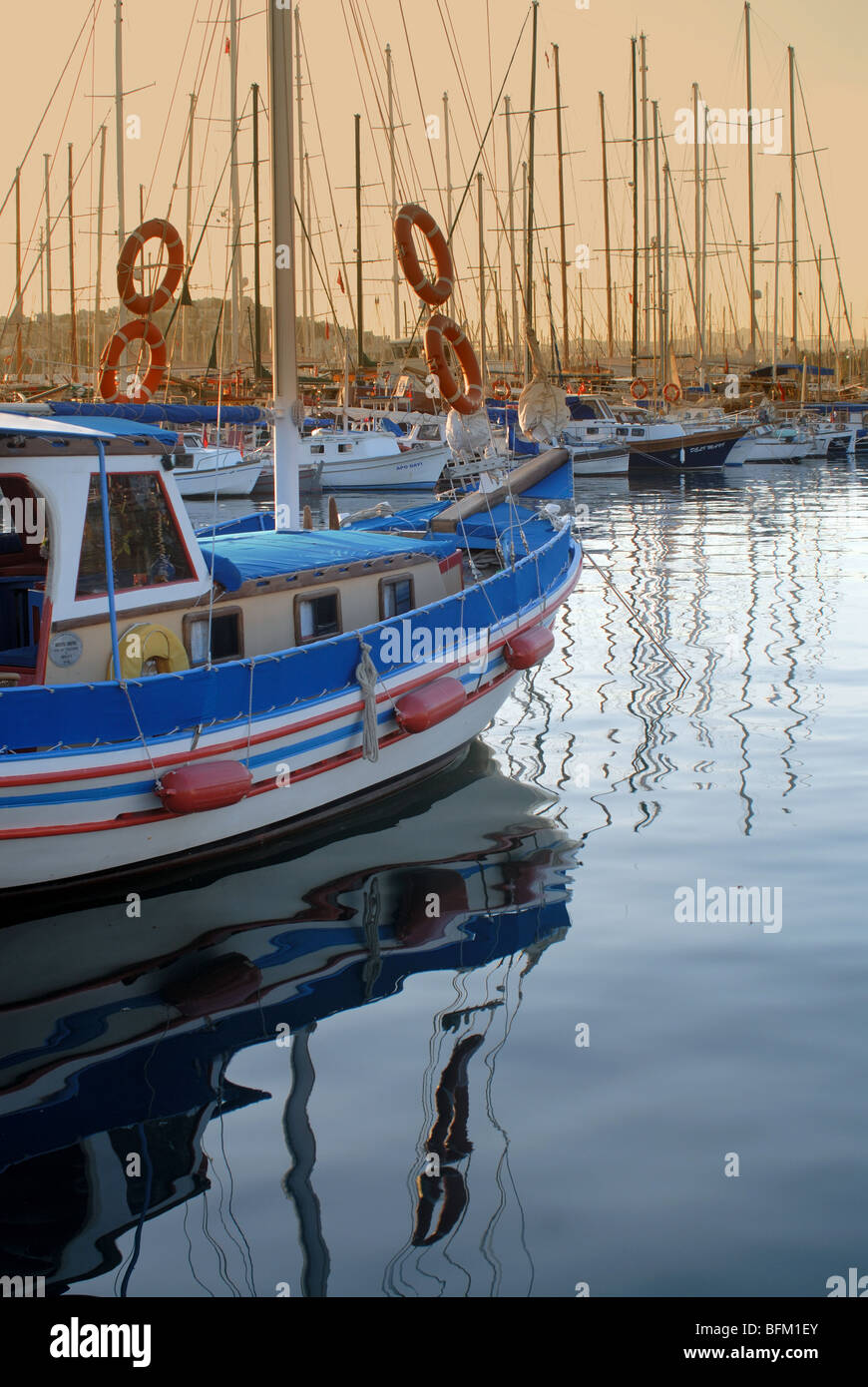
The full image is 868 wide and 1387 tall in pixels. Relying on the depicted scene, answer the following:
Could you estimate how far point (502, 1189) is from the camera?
18.3 feet

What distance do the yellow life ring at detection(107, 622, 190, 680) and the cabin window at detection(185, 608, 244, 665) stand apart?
0.28m

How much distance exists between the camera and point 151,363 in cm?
1311

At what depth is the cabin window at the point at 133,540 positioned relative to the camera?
8.88 m

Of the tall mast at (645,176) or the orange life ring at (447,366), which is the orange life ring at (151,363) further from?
the tall mast at (645,176)

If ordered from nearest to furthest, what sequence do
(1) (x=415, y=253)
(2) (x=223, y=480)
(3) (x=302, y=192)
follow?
(1) (x=415, y=253)
(3) (x=302, y=192)
(2) (x=223, y=480)

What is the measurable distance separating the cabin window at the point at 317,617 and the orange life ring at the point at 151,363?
3.29m

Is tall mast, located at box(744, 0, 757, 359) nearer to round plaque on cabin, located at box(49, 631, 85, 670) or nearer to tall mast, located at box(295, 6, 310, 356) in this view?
tall mast, located at box(295, 6, 310, 356)

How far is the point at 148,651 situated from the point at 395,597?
10.1 ft

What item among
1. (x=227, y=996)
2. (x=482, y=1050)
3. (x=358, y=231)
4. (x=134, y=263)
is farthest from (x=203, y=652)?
(x=358, y=231)

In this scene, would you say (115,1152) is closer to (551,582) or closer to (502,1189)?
(502,1189)

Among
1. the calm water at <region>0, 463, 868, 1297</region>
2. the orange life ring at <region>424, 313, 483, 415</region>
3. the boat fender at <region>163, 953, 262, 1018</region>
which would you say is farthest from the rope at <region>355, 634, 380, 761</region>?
the orange life ring at <region>424, 313, 483, 415</region>

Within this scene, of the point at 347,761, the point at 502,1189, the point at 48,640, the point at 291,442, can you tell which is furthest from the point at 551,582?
the point at 502,1189

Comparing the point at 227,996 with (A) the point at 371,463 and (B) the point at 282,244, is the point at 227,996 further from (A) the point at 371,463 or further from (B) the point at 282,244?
(A) the point at 371,463

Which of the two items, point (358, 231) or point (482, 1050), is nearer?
point (482, 1050)
